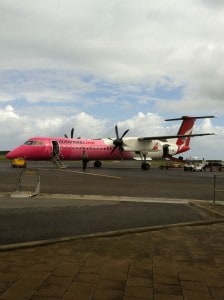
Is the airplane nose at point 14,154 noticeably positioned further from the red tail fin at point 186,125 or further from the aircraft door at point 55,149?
the red tail fin at point 186,125

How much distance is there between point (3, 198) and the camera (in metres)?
13.0

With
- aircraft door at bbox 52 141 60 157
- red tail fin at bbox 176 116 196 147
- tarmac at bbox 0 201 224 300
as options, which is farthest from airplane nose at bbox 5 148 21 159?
tarmac at bbox 0 201 224 300

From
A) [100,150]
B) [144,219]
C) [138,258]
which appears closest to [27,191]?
[144,219]

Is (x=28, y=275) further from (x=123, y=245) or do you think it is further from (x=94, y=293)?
(x=123, y=245)

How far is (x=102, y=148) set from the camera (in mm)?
46281

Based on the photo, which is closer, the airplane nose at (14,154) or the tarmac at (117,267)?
the tarmac at (117,267)

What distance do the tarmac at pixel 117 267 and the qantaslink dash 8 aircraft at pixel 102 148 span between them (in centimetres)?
3429

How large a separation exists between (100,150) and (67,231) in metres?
38.2

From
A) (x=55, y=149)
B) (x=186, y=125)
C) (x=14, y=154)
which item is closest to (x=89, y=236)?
(x=14, y=154)

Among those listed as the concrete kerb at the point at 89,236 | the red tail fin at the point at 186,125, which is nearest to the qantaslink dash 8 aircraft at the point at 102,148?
the red tail fin at the point at 186,125

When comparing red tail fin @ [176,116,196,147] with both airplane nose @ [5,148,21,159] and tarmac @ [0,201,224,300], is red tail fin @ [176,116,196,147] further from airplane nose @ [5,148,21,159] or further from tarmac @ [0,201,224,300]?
tarmac @ [0,201,224,300]

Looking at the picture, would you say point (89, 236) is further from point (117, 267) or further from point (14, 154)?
point (14, 154)

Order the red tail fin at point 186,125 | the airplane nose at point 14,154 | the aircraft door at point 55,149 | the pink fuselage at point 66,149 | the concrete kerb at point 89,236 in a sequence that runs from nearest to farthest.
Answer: the concrete kerb at point 89,236, the airplane nose at point 14,154, the pink fuselage at point 66,149, the aircraft door at point 55,149, the red tail fin at point 186,125

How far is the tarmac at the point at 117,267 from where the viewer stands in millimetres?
4312
